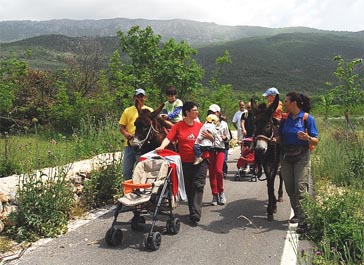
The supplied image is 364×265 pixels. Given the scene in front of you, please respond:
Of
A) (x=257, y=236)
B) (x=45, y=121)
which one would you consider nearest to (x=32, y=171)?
(x=257, y=236)

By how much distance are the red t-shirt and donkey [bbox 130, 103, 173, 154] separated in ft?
1.33

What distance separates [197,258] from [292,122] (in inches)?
105

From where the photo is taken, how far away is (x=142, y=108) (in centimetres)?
759

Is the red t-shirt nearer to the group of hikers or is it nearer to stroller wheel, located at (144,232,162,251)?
the group of hikers

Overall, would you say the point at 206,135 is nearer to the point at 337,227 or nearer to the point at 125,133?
the point at 125,133

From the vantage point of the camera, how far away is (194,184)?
6.82 meters

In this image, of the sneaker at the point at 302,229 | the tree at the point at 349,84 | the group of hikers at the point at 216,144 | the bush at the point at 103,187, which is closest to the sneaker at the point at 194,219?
the group of hikers at the point at 216,144

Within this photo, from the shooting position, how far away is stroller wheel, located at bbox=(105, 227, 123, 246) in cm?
558

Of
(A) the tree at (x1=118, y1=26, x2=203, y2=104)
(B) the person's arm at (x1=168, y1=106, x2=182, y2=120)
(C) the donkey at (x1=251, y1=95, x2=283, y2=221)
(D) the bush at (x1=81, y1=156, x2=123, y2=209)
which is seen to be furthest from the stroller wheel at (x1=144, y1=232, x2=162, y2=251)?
(A) the tree at (x1=118, y1=26, x2=203, y2=104)

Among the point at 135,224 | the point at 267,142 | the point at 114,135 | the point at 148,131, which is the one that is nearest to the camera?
the point at 135,224

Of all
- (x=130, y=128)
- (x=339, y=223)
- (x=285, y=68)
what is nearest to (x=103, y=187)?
(x=130, y=128)

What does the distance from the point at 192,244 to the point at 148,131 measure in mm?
2254

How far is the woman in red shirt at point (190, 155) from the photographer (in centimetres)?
680

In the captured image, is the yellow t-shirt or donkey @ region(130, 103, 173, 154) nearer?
donkey @ region(130, 103, 173, 154)
